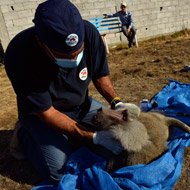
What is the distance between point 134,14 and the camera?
1024 centimetres

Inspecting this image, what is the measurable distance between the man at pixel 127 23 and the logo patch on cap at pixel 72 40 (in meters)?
8.32

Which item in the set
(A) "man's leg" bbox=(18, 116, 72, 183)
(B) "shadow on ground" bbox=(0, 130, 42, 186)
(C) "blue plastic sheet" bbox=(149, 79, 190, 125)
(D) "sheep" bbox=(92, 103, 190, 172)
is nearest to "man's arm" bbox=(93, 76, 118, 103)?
(D) "sheep" bbox=(92, 103, 190, 172)

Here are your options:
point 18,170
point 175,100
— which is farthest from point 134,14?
point 18,170

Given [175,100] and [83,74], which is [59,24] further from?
[175,100]

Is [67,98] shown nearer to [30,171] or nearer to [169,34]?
[30,171]

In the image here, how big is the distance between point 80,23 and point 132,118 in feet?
3.94

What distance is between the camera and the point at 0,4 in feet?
27.3

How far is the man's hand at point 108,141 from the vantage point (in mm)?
2279

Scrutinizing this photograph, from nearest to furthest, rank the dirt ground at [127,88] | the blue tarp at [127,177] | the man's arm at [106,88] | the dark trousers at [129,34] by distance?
the blue tarp at [127,177] < the dirt ground at [127,88] < the man's arm at [106,88] < the dark trousers at [129,34]

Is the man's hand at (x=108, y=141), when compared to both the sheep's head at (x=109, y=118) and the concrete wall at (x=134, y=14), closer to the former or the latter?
the sheep's head at (x=109, y=118)

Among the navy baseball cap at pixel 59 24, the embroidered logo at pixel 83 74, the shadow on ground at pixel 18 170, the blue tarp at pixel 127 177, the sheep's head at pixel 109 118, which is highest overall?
the navy baseball cap at pixel 59 24

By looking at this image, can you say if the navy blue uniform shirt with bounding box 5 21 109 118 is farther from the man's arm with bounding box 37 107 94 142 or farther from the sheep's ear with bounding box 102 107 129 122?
the sheep's ear with bounding box 102 107 129 122

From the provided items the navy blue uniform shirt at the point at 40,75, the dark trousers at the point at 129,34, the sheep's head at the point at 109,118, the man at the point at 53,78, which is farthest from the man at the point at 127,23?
the sheep's head at the point at 109,118

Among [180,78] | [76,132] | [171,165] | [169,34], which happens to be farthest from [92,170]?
[169,34]
